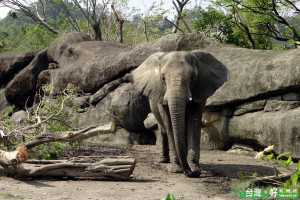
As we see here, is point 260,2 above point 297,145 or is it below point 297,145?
above

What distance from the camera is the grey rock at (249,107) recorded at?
1062 cm

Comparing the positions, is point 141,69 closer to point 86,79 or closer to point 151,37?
point 86,79

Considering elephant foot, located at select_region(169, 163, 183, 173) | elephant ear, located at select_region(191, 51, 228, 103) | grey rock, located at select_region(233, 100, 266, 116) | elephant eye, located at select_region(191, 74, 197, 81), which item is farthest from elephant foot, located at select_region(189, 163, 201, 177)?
grey rock, located at select_region(233, 100, 266, 116)

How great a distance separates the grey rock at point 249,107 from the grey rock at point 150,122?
253cm

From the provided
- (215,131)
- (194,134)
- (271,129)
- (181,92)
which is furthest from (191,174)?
(215,131)

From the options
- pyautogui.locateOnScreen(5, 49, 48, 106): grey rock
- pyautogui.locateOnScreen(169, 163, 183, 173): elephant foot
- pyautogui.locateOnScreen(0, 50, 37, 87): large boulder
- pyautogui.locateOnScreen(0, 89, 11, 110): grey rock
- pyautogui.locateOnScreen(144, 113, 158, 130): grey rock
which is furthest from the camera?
pyautogui.locateOnScreen(0, 50, 37, 87): large boulder

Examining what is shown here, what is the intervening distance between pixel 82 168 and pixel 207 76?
2.84m

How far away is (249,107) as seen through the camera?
35.6 ft

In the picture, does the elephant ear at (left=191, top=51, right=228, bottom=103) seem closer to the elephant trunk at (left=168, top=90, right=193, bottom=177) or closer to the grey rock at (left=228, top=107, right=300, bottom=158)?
the elephant trunk at (left=168, top=90, right=193, bottom=177)

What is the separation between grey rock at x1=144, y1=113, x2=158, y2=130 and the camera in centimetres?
1282

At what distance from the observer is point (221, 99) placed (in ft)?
37.0

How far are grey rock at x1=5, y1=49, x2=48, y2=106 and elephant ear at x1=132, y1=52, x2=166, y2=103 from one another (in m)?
9.76

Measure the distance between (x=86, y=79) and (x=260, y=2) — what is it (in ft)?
19.5

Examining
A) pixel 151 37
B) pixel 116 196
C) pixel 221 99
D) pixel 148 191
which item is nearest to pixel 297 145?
pixel 221 99
